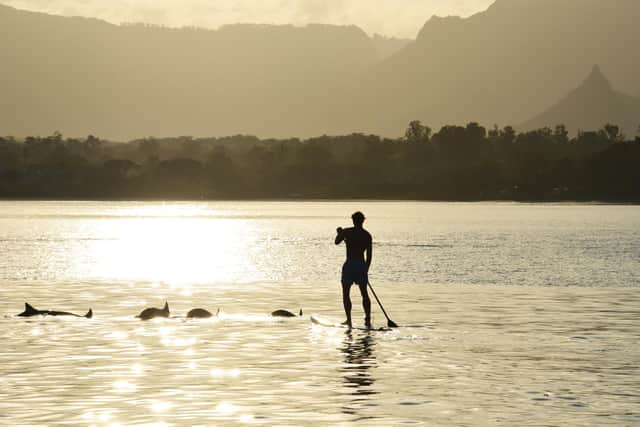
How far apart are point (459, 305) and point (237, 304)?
7.16 meters

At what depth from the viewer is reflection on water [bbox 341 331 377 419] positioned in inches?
766

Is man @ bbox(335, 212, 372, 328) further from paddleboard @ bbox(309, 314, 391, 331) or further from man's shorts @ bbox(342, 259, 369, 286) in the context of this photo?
paddleboard @ bbox(309, 314, 391, 331)

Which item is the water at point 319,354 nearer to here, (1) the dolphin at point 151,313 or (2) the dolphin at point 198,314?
(1) the dolphin at point 151,313

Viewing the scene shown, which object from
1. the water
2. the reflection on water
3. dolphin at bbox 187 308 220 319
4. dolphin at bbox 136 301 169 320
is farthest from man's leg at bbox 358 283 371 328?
dolphin at bbox 136 301 169 320

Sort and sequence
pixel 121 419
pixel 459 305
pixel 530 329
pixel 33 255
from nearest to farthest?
pixel 121 419, pixel 530 329, pixel 459 305, pixel 33 255

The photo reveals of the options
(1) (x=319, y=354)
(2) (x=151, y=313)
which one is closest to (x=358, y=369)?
(1) (x=319, y=354)

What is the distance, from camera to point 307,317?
33969 mm

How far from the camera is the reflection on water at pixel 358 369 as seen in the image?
19453mm

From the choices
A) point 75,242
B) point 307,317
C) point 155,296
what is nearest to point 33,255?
point 75,242

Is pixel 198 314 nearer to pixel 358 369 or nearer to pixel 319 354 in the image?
pixel 319 354

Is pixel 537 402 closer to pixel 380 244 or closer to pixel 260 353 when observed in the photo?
pixel 260 353

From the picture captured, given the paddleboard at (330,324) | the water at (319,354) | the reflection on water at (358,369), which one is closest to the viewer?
the water at (319,354)

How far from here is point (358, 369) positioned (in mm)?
22781

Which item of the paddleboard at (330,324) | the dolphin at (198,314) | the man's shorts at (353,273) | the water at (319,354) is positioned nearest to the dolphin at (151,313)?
the water at (319,354)
